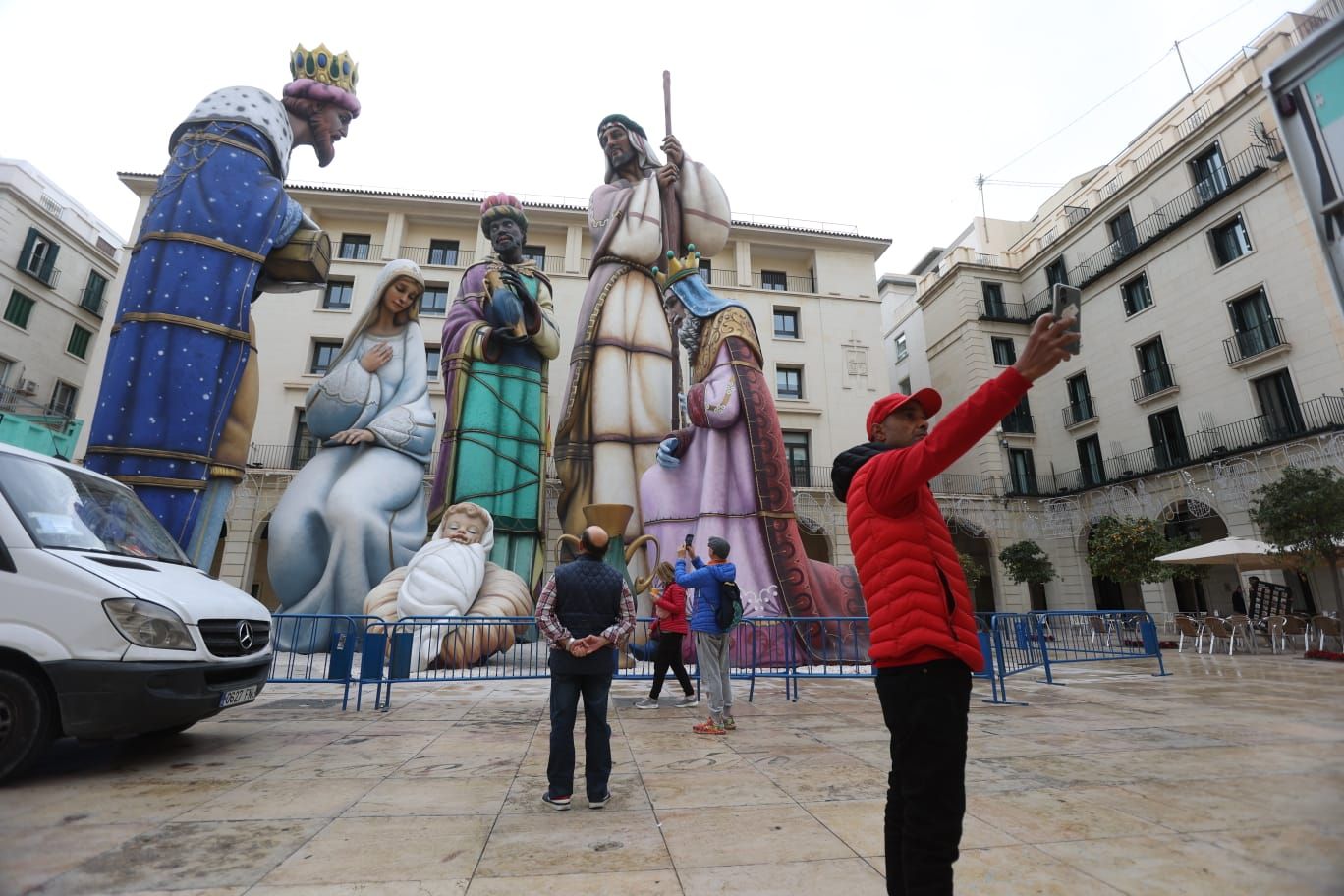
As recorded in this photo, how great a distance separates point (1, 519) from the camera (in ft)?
12.0

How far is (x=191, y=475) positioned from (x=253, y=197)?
11.9 ft

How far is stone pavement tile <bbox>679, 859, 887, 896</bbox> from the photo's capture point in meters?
2.21

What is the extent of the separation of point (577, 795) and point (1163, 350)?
77.0 feet

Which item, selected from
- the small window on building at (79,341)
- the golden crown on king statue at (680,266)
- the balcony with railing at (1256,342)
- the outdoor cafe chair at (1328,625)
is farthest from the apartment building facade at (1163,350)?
the small window on building at (79,341)

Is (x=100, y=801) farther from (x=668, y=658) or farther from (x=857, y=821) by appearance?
(x=668, y=658)

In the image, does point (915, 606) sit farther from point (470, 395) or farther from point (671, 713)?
point (470, 395)

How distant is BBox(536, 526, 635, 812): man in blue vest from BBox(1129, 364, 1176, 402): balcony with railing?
869 inches

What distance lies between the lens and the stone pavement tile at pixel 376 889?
220cm

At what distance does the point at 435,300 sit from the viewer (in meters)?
23.4

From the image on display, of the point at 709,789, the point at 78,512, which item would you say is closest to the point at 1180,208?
the point at 709,789

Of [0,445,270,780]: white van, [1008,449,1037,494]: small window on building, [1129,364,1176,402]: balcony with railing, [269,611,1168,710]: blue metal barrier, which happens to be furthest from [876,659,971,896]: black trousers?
[1008,449,1037,494]: small window on building

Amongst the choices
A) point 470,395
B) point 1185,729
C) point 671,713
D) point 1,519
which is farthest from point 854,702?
point 470,395

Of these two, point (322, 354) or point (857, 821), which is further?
point (322, 354)

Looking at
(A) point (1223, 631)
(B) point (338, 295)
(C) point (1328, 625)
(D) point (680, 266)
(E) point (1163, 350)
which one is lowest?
(A) point (1223, 631)
